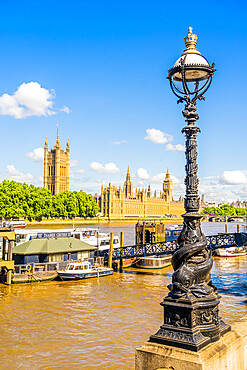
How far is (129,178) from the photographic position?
196m

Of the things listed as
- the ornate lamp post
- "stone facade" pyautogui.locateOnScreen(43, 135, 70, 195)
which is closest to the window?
the ornate lamp post

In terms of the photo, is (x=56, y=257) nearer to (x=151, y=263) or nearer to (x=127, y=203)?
(x=151, y=263)

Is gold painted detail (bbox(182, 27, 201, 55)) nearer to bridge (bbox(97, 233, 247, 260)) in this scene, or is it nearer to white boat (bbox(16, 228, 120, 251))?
bridge (bbox(97, 233, 247, 260))

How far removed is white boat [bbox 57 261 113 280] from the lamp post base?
20.6 metres

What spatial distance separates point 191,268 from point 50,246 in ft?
75.8

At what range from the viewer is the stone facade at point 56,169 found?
167m

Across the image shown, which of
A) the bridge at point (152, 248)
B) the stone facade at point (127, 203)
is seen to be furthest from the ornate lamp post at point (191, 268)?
the stone facade at point (127, 203)

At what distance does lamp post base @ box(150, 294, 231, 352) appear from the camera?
4.73 m

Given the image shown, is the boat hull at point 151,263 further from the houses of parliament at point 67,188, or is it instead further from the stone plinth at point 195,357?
the houses of parliament at point 67,188

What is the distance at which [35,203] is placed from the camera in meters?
95.2

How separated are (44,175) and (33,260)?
148 meters

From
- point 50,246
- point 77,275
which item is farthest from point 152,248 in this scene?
point 50,246

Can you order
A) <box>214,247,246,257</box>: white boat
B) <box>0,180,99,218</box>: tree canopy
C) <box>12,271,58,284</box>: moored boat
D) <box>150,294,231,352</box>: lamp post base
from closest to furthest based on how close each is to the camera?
<box>150,294,231,352</box>: lamp post base, <box>12,271,58,284</box>: moored boat, <box>214,247,246,257</box>: white boat, <box>0,180,99,218</box>: tree canopy

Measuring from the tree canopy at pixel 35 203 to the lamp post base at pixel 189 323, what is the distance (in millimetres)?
85856
